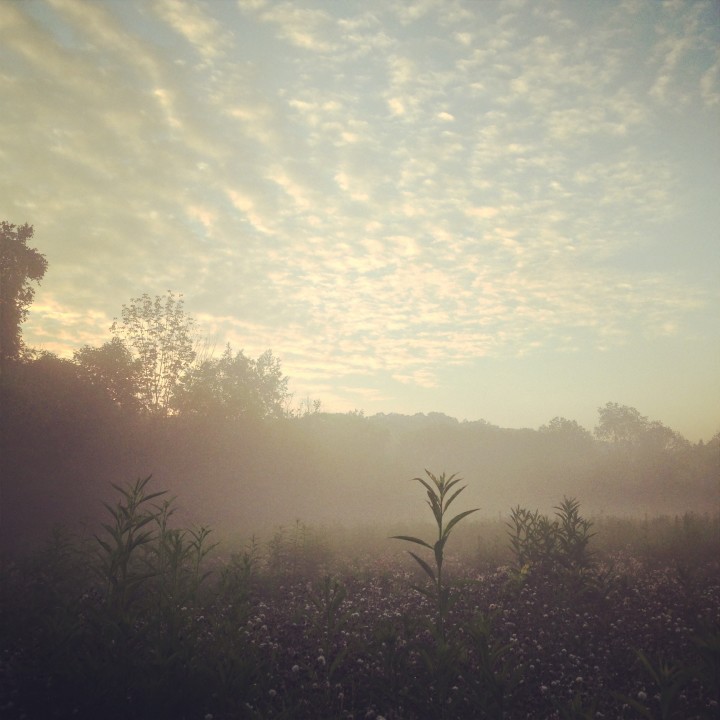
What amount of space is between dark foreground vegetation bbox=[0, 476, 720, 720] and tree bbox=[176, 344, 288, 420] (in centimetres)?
2064

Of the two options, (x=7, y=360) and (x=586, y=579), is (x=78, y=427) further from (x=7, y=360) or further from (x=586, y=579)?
(x=586, y=579)

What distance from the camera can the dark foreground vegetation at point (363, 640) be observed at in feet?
14.2

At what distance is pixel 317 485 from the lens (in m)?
36.9

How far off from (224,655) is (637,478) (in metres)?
45.4

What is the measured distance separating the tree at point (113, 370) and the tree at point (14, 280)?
10.1 feet

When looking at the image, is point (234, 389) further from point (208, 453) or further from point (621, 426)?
point (621, 426)

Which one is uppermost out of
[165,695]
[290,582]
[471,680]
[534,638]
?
[471,680]

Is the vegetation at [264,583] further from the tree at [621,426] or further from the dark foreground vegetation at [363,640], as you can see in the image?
the tree at [621,426]

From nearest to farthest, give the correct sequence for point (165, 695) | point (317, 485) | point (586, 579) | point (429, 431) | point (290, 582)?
point (165, 695) < point (586, 579) < point (290, 582) < point (317, 485) < point (429, 431)

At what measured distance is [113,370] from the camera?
2423 centimetres

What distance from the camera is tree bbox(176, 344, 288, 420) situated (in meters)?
30.3

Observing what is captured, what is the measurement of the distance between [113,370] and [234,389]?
39.1 feet

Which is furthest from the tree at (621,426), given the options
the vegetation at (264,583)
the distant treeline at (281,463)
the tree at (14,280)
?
the tree at (14,280)

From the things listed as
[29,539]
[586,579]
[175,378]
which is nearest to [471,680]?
[586,579]
